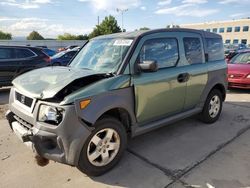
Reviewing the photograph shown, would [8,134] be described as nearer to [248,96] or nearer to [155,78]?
[155,78]

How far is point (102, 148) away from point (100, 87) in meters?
0.80

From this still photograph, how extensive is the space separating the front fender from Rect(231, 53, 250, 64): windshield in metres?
6.92

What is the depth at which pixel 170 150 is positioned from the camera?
3.73 metres

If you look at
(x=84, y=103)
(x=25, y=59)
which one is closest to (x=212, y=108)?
(x=84, y=103)

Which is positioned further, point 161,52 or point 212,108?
point 212,108

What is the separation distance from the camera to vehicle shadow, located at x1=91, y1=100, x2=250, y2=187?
9.86 feet

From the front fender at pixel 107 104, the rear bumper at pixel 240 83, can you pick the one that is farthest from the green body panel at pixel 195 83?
the rear bumper at pixel 240 83

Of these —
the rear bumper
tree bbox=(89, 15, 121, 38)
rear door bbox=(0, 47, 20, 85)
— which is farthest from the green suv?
tree bbox=(89, 15, 121, 38)

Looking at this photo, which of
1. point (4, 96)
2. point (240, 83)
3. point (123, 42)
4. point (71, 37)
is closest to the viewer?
point (123, 42)

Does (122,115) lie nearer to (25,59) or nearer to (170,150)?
(170,150)

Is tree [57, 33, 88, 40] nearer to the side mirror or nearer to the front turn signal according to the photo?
the side mirror

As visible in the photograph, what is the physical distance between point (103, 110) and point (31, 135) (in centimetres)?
89

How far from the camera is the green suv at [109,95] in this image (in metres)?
2.67

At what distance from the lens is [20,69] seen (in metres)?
8.66
